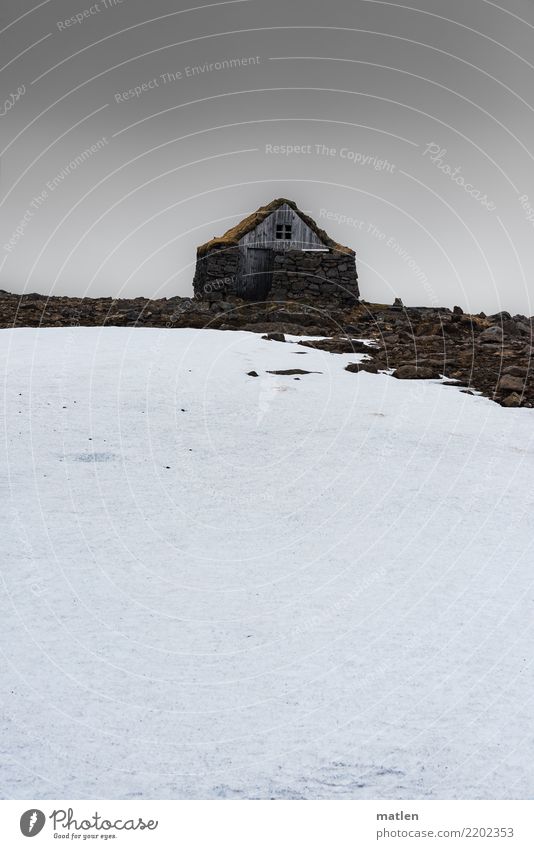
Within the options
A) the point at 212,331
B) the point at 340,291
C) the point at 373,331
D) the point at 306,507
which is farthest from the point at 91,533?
the point at 340,291

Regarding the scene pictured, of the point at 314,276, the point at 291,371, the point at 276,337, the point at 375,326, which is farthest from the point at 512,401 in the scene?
the point at 314,276

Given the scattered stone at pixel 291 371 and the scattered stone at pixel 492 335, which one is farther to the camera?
the scattered stone at pixel 492 335

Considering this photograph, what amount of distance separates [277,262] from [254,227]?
2.64 metres

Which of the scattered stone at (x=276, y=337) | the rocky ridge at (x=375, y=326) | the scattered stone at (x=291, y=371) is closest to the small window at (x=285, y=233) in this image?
the rocky ridge at (x=375, y=326)

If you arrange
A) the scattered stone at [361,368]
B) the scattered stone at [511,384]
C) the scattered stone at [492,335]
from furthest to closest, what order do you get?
the scattered stone at [492,335], the scattered stone at [361,368], the scattered stone at [511,384]

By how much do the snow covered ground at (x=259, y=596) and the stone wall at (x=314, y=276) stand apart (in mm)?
17390

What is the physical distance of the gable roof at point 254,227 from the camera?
33.1m

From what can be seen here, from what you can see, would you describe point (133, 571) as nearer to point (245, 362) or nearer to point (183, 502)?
point (183, 502)

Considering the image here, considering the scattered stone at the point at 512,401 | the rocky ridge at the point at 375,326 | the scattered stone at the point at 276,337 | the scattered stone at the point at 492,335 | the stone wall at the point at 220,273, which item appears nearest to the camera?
the scattered stone at the point at 512,401

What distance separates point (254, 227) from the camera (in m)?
33.4

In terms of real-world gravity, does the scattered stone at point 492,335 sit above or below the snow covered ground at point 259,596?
above

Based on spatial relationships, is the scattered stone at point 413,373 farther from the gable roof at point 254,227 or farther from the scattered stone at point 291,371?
the gable roof at point 254,227

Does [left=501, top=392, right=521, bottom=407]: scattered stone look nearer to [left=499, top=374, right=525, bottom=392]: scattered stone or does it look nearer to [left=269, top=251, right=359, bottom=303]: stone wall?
[left=499, top=374, right=525, bottom=392]: scattered stone

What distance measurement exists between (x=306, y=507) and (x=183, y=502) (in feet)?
5.50
